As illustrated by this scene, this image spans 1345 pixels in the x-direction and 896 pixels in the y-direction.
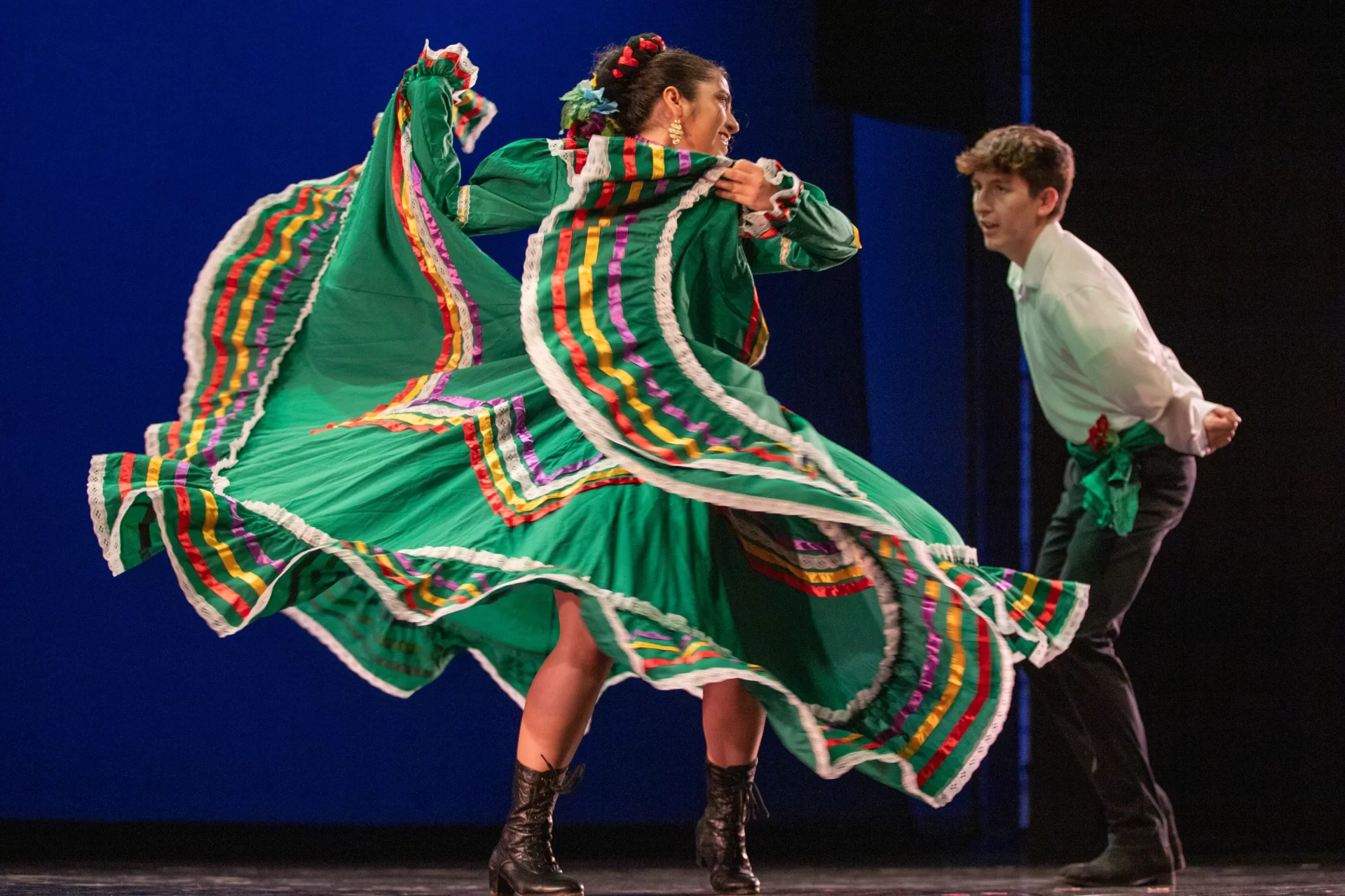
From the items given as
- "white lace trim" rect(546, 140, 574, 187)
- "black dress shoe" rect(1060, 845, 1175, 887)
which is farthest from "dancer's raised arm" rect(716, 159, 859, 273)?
"black dress shoe" rect(1060, 845, 1175, 887)

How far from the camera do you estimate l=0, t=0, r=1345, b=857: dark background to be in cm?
267

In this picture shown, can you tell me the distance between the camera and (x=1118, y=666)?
247 centimetres

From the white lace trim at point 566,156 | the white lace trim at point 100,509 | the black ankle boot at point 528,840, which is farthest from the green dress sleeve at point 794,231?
the white lace trim at point 100,509

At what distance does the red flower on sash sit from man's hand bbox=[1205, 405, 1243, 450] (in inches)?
6.4

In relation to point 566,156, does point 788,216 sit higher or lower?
lower

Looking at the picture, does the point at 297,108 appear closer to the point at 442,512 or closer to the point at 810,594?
the point at 442,512

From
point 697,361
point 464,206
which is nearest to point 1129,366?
point 697,361

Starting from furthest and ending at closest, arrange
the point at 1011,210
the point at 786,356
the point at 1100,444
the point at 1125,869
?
the point at 786,356 < the point at 1011,210 < the point at 1100,444 < the point at 1125,869

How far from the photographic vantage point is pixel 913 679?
1.75m

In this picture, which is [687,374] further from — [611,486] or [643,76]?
[643,76]

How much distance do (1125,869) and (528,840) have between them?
1.21m

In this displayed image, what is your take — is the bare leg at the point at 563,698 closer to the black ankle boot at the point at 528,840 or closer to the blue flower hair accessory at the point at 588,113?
the black ankle boot at the point at 528,840

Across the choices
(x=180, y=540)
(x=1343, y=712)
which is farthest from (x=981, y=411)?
(x=180, y=540)

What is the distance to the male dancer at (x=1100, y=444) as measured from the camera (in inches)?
93.3
